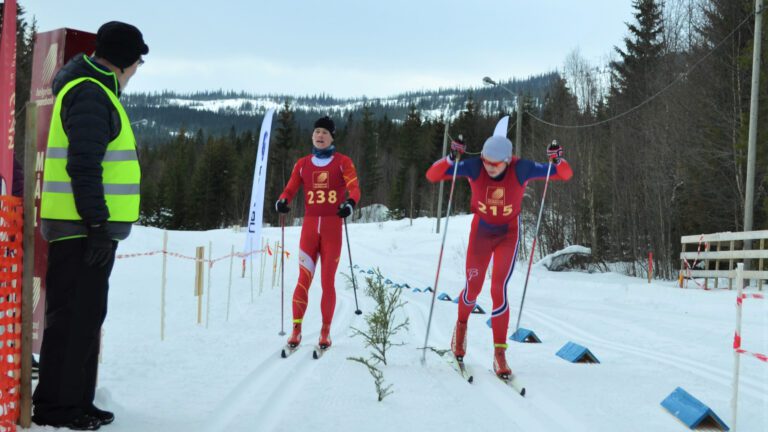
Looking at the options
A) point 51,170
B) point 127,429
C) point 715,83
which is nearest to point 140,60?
point 51,170

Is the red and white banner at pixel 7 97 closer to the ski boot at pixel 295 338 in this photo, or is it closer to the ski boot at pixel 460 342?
the ski boot at pixel 295 338

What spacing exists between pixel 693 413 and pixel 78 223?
3831 millimetres

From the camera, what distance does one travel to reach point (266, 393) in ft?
12.0

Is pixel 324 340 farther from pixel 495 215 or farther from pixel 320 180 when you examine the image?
pixel 495 215

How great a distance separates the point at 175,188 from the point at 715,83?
61.3 m

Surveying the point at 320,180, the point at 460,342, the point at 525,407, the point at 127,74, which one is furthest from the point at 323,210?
the point at 525,407

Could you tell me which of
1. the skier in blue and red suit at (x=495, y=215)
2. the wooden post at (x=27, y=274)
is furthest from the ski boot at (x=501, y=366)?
the wooden post at (x=27, y=274)

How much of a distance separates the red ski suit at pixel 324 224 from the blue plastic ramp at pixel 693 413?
330 centimetres

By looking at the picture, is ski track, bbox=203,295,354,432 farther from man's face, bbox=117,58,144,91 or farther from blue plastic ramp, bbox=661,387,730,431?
blue plastic ramp, bbox=661,387,730,431

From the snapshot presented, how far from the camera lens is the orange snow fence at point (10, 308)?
8.13 ft

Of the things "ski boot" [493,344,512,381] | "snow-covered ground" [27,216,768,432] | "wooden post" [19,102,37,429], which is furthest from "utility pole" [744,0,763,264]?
"wooden post" [19,102,37,429]

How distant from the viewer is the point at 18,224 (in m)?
2.61

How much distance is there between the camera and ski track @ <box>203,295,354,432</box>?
3055mm

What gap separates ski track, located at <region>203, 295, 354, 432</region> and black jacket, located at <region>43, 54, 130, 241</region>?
1.29 meters
